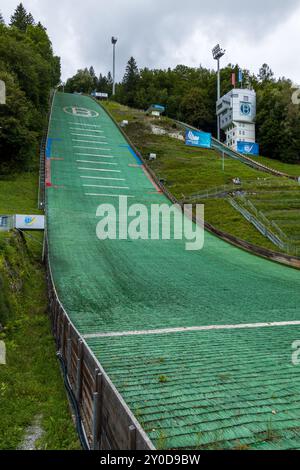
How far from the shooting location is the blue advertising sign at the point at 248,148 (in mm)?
57875

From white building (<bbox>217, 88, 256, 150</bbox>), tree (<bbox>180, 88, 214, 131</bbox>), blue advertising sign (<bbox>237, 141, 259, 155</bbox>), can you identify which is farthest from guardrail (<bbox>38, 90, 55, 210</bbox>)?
tree (<bbox>180, 88, 214, 131</bbox>)

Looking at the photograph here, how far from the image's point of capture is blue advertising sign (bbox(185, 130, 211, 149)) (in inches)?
1963

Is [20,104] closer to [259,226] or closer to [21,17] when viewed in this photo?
[259,226]

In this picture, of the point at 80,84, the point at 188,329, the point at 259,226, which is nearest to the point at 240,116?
the point at 259,226

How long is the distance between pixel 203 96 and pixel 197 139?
1128 inches

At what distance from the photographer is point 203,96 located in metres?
75.1

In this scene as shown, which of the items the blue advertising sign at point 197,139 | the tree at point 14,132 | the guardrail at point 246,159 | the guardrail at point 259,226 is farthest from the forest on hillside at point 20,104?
the guardrail at point 246,159

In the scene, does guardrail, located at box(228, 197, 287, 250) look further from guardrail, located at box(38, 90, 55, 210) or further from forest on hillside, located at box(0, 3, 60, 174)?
forest on hillside, located at box(0, 3, 60, 174)

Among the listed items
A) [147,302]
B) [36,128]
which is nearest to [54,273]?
[147,302]

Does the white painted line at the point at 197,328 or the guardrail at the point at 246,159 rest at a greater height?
the guardrail at the point at 246,159

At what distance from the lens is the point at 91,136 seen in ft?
140

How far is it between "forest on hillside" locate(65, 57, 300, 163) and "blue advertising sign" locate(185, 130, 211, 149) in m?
13.2

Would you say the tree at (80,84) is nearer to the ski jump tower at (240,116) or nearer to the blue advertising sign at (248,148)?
the ski jump tower at (240,116)

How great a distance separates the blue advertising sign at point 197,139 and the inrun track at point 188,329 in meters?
30.7
